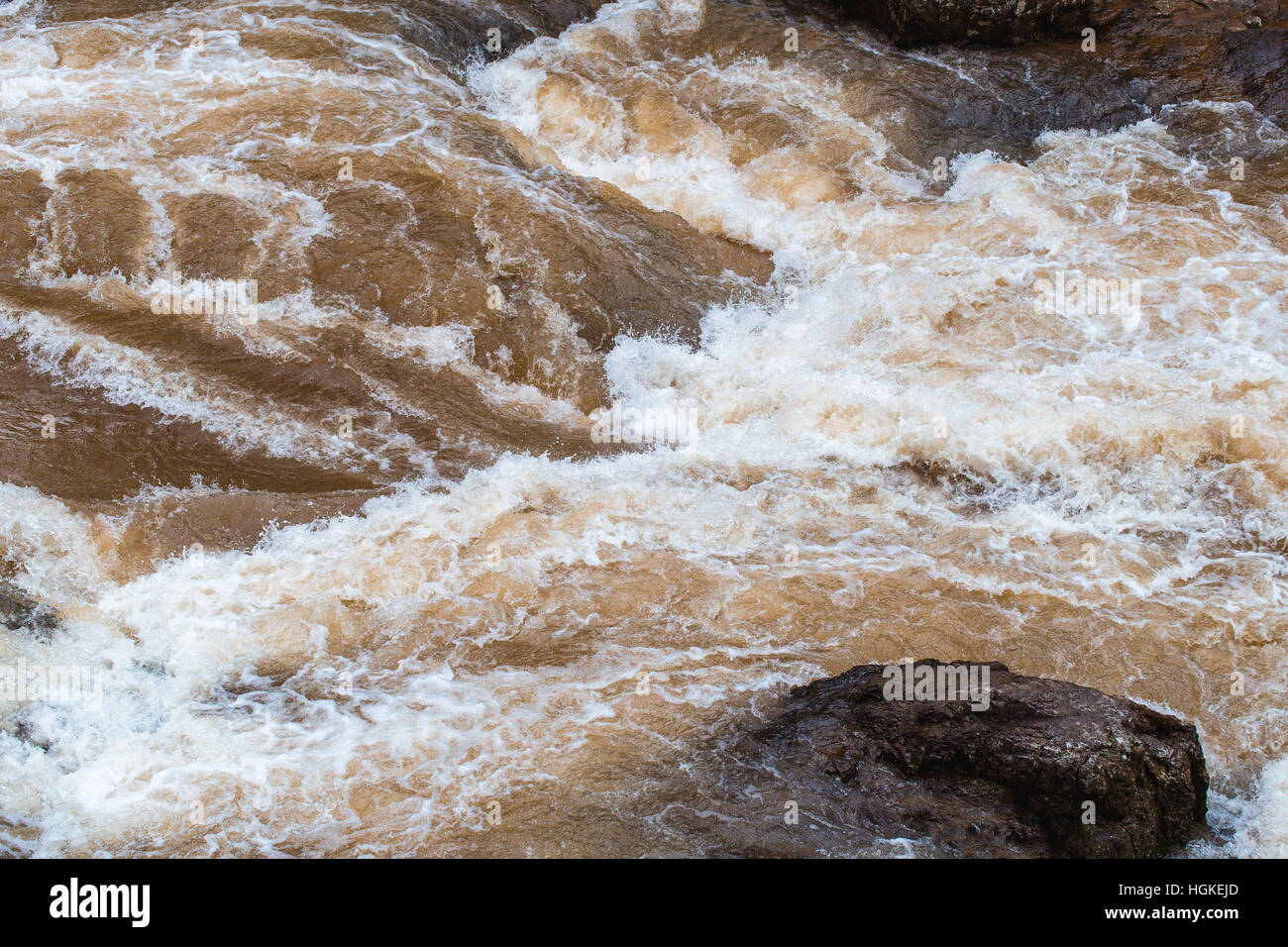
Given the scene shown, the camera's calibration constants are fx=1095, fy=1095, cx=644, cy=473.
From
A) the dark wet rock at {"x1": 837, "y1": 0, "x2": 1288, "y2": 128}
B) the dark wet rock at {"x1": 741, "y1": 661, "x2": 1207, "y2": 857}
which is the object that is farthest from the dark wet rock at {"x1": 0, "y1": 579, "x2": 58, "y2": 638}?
the dark wet rock at {"x1": 837, "y1": 0, "x2": 1288, "y2": 128}

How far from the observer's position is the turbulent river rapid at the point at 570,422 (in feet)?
16.0

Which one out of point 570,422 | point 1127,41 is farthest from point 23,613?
point 1127,41

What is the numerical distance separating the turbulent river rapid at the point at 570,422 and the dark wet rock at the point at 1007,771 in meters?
0.20

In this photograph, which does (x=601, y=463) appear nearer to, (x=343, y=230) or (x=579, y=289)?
(x=579, y=289)

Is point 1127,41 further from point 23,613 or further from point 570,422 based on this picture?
point 23,613

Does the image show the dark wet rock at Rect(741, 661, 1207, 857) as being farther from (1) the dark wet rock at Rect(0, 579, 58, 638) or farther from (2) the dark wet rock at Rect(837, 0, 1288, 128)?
(2) the dark wet rock at Rect(837, 0, 1288, 128)

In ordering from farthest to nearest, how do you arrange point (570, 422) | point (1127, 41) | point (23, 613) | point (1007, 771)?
point (1127, 41)
point (570, 422)
point (23, 613)
point (1007, 771)

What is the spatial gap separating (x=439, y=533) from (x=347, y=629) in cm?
78

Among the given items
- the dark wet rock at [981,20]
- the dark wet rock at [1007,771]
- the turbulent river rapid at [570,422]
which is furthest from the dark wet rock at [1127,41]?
the dark wet rock at [1007,771]

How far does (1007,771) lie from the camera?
446 centimetres

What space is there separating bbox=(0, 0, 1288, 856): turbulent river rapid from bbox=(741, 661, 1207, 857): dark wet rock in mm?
200

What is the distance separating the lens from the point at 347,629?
5.53 metres

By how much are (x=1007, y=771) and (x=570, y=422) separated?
3666 millimetres

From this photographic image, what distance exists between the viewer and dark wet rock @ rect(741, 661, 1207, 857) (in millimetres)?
4312
